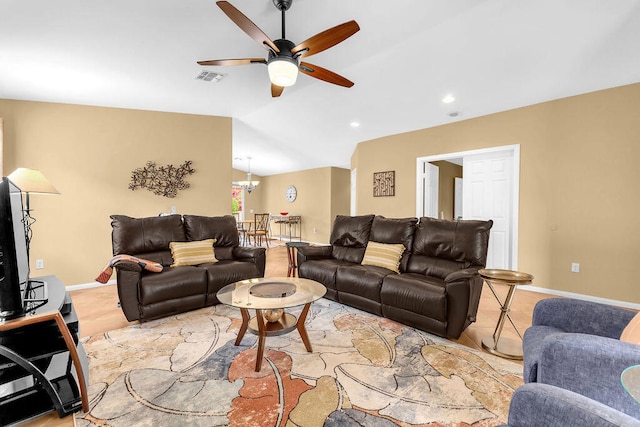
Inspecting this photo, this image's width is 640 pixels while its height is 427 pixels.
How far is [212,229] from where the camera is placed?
3.69 m

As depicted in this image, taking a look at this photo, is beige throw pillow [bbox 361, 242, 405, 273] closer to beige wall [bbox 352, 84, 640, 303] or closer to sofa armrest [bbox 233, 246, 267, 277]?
sofa armrest [bbox 233, 246, 267, 277]

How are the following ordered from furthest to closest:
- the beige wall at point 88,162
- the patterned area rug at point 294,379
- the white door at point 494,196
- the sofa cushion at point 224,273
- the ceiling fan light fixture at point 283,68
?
1. the white door at point 494,196
2. the beige wall at point 88,162
3. the sofa cushion at point 224,273
4. the ceiling fan light fixture at point 283,68
5. the patterned area rug at point 294,379

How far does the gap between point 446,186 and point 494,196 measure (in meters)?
2.39

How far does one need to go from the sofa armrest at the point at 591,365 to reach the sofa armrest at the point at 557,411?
27 cm

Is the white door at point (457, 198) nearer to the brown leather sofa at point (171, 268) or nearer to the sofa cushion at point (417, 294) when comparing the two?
the sofa cushion at point (417, 294)

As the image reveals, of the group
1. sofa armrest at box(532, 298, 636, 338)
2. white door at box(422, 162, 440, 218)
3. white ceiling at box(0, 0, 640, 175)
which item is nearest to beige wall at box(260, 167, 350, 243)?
white door at box(422, 162, 440, 218)

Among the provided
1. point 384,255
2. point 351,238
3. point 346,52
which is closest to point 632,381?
point 384,255

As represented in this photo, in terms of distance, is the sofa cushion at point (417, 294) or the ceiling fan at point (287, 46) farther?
the sofa cushion at point (417, 294)

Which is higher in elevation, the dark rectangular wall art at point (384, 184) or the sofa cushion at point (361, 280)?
the dark rectangular wall art at point (384, 184)

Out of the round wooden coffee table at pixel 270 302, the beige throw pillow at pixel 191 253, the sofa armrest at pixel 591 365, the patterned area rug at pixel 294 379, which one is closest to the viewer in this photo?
the sofa armrest at pixel 591 365

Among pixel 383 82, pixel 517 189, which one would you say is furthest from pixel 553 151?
pixel 383 82

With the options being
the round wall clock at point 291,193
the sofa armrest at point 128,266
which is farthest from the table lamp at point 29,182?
the round wall clock at point 291,193

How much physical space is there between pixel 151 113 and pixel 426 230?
4.43 meters

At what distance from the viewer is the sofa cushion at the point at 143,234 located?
3.12 meters
